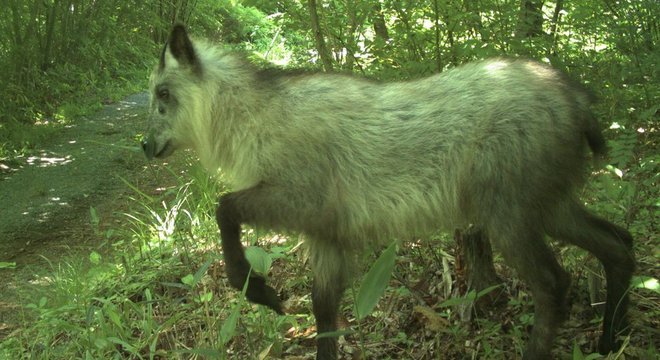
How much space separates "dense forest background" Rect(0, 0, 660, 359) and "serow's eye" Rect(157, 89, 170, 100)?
64 centimetres

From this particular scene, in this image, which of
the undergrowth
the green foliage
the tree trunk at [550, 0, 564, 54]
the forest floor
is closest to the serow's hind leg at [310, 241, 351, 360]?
the undergrowth

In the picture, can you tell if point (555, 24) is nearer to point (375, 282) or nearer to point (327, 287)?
point (327, 287)

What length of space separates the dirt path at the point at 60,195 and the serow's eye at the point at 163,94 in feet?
5.05

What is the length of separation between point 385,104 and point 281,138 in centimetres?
51

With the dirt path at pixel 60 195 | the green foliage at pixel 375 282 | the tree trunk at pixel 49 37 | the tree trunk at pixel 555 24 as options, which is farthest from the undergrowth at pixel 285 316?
the tree trunk at pixel 49 37

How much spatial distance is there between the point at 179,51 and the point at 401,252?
1884 millimetres

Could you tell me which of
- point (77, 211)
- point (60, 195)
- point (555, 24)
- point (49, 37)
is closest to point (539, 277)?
point (555, 24)

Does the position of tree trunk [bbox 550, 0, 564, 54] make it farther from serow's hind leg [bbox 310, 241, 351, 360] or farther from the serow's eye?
the serow's eye

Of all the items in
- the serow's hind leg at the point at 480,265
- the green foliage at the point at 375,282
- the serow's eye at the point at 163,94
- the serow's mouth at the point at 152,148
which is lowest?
the serow's hind leg at the point at 480,265

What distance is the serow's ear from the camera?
3271 millimetres

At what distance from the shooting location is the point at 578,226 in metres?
3.03

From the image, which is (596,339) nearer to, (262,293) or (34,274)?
(262,293)

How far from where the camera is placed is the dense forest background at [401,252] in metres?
3.31

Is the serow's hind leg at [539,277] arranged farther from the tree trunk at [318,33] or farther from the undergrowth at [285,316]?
the tree trunk at [318,33]
